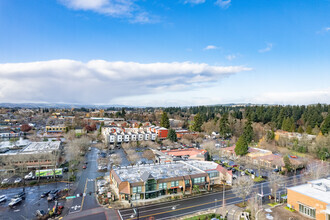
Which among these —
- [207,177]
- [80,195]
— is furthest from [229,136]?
[80,195]

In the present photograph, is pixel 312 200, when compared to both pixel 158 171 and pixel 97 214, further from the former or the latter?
pixel 97 214

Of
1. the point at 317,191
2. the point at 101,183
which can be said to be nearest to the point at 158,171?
the point at 101,183

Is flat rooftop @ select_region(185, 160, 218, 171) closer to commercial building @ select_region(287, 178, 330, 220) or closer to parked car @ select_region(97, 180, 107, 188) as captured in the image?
commercial building @ select_region(287, 178, 330, 220)

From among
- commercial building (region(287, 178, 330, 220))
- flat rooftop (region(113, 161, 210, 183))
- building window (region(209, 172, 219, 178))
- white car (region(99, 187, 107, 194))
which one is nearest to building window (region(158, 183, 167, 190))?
flat rooftop (region(113, 161, 210, 183))

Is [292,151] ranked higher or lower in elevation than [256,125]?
lower

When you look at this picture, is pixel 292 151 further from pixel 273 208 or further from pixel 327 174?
pixel 273 208

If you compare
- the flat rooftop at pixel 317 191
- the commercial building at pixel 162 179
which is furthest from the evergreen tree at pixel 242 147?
the flat rooftop at pixel 317 191

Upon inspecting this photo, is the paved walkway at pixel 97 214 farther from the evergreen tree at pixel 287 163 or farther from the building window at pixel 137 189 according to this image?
the evergreen tree at pixel 287 163
